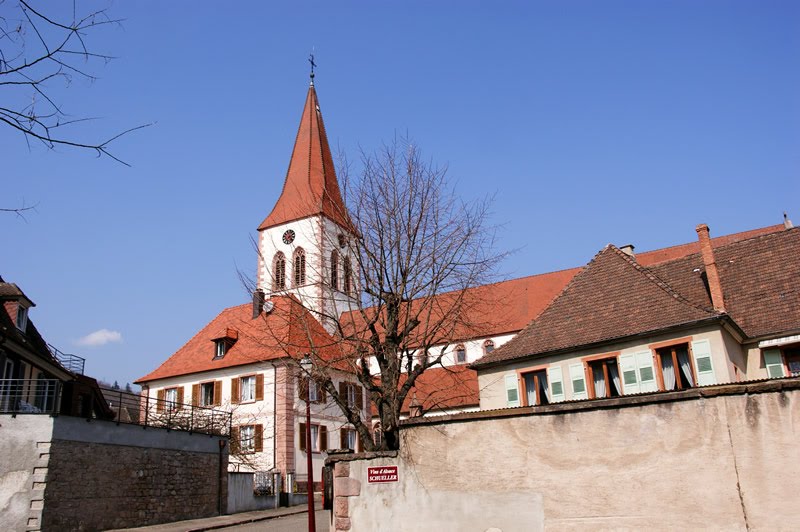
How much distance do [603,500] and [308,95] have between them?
175ft

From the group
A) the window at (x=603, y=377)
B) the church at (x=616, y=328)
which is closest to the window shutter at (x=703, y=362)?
the church at (x=616, y=328)

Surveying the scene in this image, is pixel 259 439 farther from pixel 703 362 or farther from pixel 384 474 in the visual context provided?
pixel 384 474

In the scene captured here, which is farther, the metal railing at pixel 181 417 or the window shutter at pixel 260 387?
the window shutter at pixel 260 387

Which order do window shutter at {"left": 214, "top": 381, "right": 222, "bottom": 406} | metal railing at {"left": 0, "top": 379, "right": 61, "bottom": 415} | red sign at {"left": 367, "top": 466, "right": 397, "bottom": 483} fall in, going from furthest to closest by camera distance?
window shutter at {"left": 214, "top": 381, "right": 222, "bottom": 406}, metal railing at {"left": 0, "top": 379, "right": 61, "bottom": 415}, red sign at {"left": 367, "top": 466, "right": 397, "bottom": 483}

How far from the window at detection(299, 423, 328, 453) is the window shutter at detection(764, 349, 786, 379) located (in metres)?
22.8

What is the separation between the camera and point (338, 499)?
12281 mm

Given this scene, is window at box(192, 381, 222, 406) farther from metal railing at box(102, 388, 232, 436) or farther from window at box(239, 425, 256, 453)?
window at box(239, 425, 256, 453)

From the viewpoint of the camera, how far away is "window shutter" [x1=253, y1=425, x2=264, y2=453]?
1399 inches

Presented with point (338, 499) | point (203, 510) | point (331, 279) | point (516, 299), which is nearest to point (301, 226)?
point (516, 299)

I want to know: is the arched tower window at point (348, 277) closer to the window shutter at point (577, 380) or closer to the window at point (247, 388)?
the window shutter at point (577, 380)

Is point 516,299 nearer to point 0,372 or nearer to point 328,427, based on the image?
point 328,427

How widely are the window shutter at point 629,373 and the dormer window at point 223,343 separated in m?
26.4

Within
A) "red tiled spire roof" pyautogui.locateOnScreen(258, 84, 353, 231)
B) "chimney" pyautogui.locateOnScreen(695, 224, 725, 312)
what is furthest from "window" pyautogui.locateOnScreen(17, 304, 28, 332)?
"red tiled spire roof" pyautogui.locateOnScreen(258, 84, 353, 231)

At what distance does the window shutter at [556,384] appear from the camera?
68.6 feet
